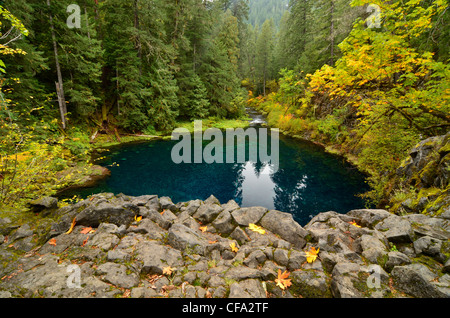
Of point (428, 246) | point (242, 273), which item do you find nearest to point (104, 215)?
point (242, 273)

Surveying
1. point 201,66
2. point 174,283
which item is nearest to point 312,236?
point 174,283

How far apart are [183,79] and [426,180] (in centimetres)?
2626

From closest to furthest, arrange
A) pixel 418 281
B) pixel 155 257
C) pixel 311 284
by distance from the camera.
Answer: pixel 418 281, pixel 311 284, pixel 155 257

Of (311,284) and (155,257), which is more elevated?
(155,257)

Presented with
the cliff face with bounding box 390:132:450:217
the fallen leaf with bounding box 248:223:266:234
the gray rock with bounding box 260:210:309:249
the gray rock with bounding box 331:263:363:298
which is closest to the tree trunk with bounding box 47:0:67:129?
the fallen leaf with bounding box 248:223:266:234

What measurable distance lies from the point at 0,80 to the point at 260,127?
27.1 m

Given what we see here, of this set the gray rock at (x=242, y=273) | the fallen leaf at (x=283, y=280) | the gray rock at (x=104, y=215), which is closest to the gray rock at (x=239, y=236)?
the gray rock at (x=242, y=273)

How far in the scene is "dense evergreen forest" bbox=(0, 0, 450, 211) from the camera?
5.29m

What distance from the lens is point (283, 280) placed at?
3.35 m

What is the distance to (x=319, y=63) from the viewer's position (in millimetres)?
25188

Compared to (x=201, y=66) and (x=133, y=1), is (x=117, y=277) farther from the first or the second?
(x=201, y=66)

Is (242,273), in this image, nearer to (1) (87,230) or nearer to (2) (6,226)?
(1) (87,230)

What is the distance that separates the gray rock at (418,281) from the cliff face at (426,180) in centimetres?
231

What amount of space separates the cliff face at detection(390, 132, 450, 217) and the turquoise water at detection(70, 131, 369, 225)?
280cm
